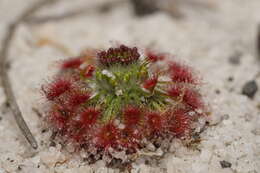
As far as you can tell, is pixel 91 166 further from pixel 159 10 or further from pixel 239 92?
pixel 159 10

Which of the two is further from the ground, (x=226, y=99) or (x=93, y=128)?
(x=93, y=128)

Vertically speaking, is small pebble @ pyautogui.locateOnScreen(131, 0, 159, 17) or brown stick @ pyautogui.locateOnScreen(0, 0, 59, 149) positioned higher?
brown stick @ pyautogui.locateOnScreen(0, 0, 59, 149)

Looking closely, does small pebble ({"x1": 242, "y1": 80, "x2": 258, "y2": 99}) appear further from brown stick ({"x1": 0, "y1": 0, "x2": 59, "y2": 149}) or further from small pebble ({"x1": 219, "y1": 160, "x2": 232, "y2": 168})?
brown stick ({"x1": 0, "y1": 0, "x2": 59, "y2": 149})

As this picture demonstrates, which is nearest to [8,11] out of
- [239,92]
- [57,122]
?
[57,122]

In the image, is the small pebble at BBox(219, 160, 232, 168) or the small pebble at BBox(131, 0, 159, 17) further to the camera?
the small pebble at BBox(131, 0, 159, 17)

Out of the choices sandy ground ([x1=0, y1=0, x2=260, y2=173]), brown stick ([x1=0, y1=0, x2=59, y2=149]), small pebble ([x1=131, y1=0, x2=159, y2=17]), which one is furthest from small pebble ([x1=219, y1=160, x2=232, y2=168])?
small pebble ([x1=131, y1=0, x2=159, y2=17])
